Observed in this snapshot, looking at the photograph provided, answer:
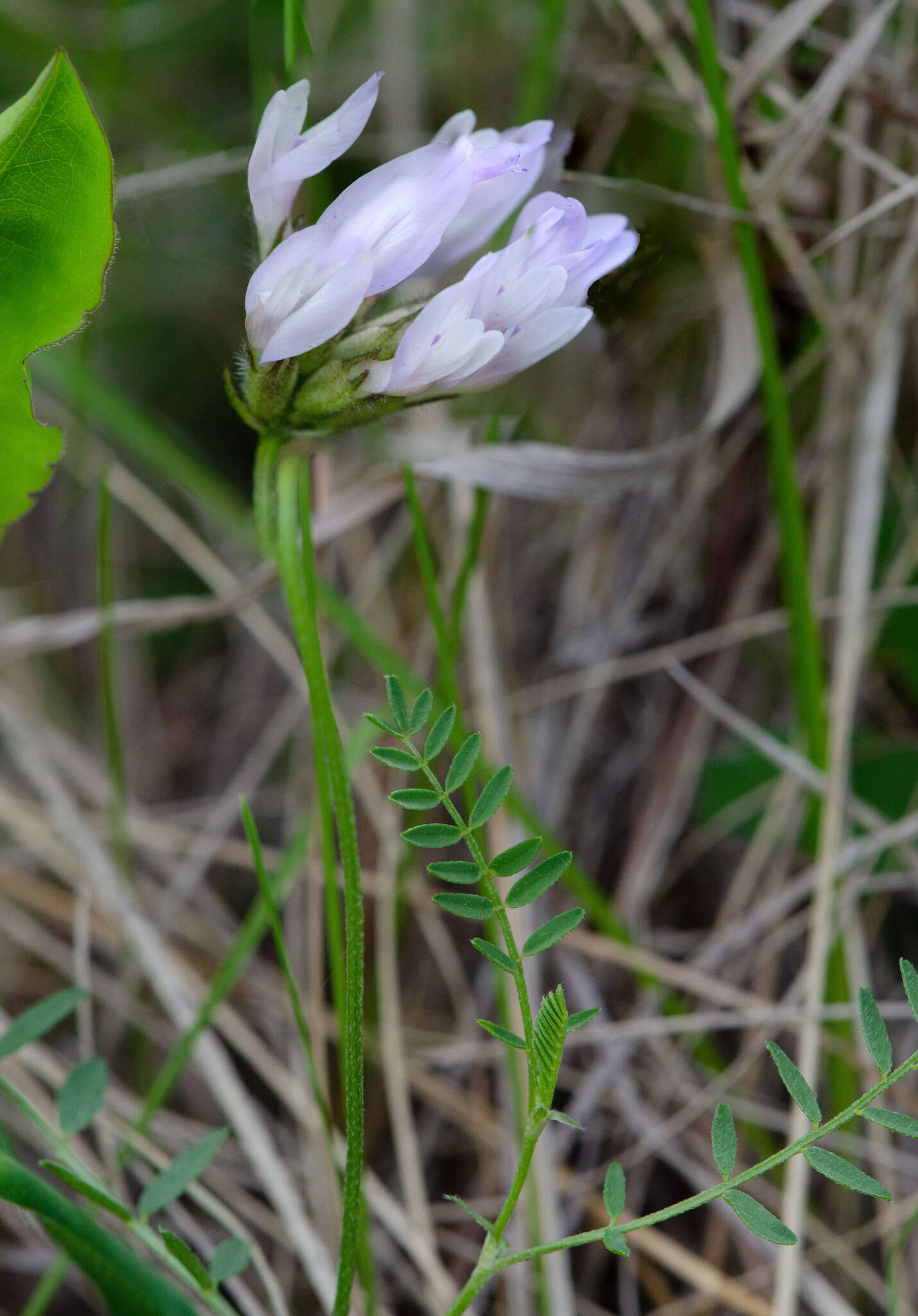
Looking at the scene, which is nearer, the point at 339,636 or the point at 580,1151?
the point at 580,1151

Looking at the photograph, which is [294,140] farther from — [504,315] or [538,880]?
[538,880]

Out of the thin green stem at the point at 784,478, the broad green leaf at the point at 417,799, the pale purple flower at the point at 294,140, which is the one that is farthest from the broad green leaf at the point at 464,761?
the thin green stem at the point at 784,478

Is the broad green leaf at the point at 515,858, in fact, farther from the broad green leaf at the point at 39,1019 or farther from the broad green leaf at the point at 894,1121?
the broad green leaf at the point at 39,1019

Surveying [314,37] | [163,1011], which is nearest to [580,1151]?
[163,1011]

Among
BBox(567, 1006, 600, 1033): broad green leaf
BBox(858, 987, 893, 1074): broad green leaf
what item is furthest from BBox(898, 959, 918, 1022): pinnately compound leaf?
BBox(567, 1006, 600, 1033): broad green leaf

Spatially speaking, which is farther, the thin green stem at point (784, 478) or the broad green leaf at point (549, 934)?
the thin green stem at point (784, 478)

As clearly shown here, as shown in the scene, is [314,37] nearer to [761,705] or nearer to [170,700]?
[170,700]

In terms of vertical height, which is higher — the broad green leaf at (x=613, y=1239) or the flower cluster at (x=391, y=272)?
the flower cluster at (x=391, y=272)
